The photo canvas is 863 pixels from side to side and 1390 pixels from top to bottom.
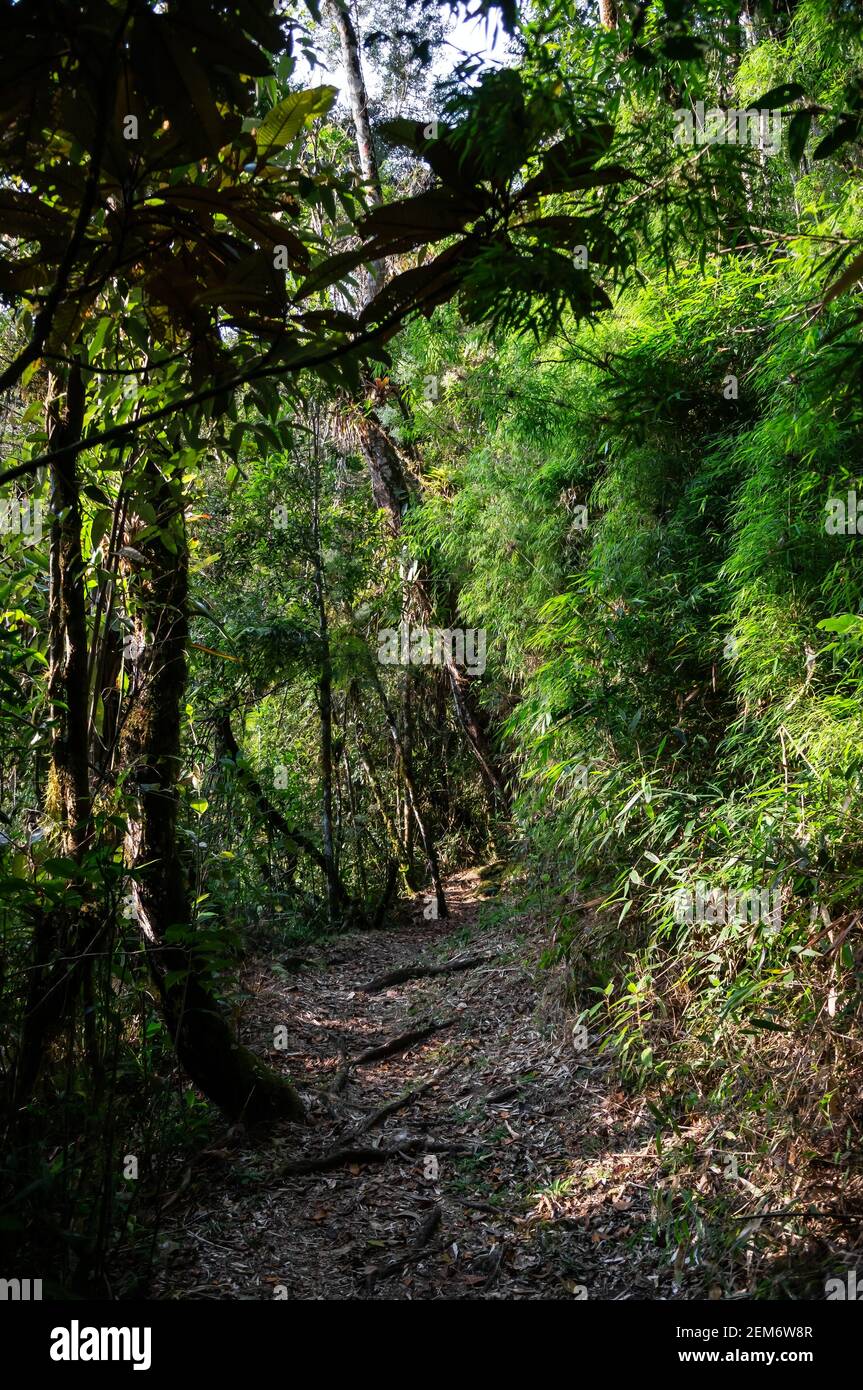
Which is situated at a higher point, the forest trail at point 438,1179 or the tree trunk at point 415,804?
the tree trunk at point 415,804

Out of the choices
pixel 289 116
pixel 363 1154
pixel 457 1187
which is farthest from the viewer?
pixel 363 1154

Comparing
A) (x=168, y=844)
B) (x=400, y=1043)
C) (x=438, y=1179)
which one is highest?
(x=168, y=844)

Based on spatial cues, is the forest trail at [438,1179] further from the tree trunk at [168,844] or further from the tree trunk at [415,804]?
the tree trunk at [415,804]

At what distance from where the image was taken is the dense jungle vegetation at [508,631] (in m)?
1.01

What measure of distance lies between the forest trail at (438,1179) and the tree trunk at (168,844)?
0.21 metres

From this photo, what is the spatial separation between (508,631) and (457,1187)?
2.55 metres

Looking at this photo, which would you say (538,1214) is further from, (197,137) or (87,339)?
(197,137)

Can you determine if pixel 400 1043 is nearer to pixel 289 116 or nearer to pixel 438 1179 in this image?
pixel 438 1179

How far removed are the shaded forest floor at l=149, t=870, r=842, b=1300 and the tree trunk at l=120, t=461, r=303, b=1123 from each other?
0.20m

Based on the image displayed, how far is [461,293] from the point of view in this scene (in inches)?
44.7

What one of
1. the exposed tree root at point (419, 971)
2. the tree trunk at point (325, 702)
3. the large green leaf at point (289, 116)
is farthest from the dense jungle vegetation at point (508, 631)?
the tree trunk at point (325, 702)

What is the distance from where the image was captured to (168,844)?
2.72 m

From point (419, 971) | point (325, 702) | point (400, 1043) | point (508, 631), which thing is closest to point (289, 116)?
point (508, 631)

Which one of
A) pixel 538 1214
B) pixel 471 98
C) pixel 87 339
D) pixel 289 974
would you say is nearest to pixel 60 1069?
pixel 538 1214
